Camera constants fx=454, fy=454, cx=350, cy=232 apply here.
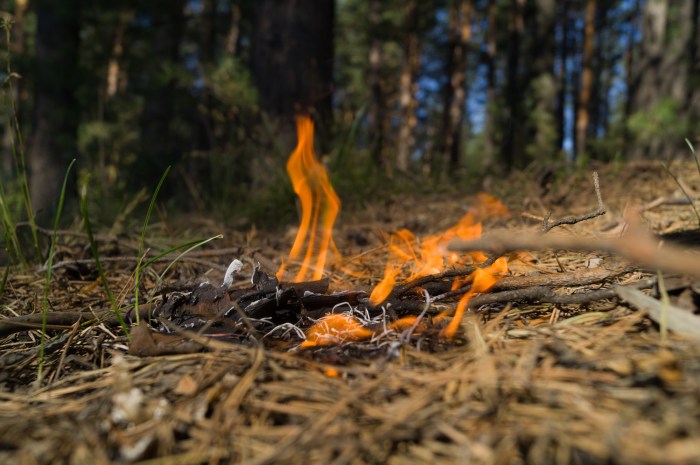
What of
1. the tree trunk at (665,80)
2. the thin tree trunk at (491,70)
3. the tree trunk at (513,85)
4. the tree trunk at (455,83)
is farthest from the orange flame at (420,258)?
the tree trunk at (455,83)

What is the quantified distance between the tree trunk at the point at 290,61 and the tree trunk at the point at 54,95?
3322 millimetres

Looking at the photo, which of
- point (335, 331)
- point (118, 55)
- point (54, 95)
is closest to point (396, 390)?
point (335, 331)

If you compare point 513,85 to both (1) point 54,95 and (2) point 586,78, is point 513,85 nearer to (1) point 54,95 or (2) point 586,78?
(2) point 586,78

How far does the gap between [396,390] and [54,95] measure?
711 centimetres

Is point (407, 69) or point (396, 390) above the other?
point (407, 69)

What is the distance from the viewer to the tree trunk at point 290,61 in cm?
404

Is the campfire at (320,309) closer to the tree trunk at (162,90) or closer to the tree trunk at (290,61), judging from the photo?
the tree trunk at (290,61)

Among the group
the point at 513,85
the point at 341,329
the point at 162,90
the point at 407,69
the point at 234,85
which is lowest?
the point at 341,329

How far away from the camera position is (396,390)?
0.93m

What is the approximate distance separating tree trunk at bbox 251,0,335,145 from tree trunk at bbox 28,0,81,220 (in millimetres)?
3322

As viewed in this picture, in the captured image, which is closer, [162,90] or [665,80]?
[665,80]

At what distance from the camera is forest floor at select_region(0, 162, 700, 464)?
745 millimetres

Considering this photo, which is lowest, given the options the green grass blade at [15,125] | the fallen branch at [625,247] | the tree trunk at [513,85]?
the fallen branch at [625,247]

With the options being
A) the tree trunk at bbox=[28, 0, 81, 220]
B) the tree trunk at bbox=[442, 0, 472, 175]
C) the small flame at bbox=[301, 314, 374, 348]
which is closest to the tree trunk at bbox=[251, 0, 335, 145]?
the small flame at bbox=[301, 314, 374, 348]
